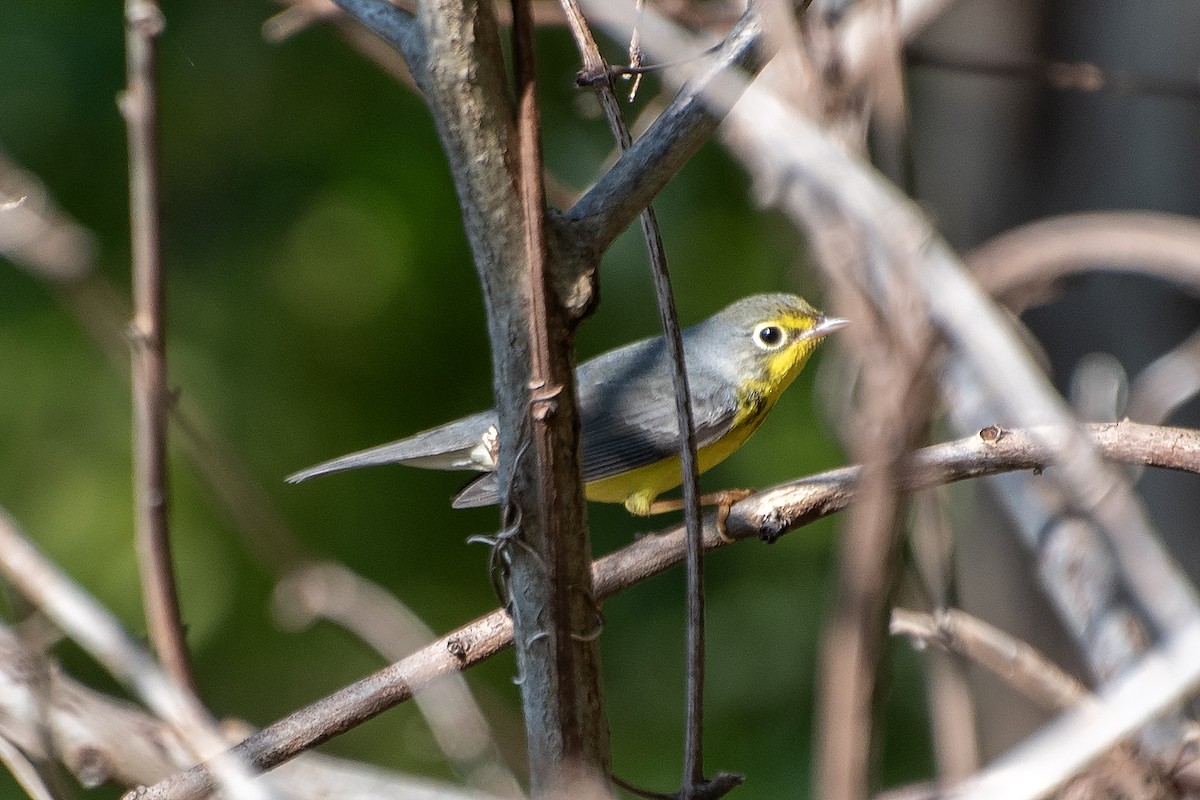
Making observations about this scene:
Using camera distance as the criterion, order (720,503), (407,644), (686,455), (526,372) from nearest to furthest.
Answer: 1. (526,372)
2. (686,455)
3. (407,644)
4. (720,503)

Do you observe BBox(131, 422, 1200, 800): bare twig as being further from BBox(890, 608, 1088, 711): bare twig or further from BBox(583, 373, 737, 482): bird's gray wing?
BBox(583, 373, 737, 482): bird's gray wing

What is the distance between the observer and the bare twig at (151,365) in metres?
2.26

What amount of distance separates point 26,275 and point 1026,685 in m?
4.27

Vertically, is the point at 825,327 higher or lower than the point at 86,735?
higher

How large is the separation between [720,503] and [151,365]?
1.58m

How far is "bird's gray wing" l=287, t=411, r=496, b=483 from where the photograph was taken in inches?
158

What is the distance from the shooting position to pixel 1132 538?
1.49 m

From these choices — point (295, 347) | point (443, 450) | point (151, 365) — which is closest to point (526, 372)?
point (151, 365)

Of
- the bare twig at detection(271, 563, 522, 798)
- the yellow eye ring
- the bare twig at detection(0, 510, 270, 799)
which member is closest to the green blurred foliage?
the yellow eye ring

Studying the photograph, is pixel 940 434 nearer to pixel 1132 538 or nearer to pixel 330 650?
pixel 330 650

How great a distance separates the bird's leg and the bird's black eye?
2.38 ft

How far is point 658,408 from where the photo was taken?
4254mm

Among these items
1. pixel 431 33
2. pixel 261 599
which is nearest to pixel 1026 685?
pixel 431 33

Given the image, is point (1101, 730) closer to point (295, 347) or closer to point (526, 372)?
point (526, 372)
